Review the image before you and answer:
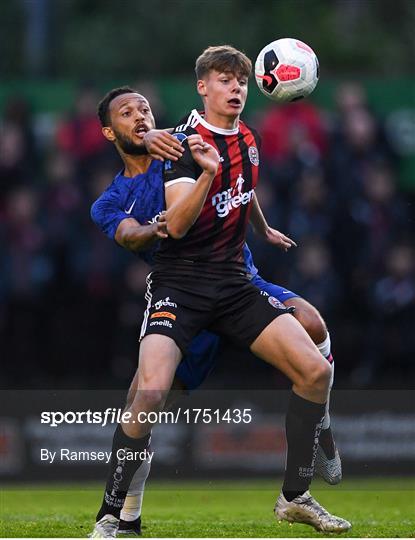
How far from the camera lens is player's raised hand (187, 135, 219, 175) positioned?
7156mm

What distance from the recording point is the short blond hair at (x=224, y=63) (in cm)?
755

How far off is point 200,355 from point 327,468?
3.58ft

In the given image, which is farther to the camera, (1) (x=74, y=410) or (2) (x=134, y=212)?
(1) (x=74, y=410)

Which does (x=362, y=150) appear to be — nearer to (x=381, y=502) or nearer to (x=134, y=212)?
(x=381, y=502)

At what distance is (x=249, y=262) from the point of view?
26.3ft

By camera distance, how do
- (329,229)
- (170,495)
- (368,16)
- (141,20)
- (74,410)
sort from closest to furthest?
(74,410), (170,495), (329,229), (141,20), (368,16)

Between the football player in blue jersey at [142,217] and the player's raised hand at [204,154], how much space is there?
1.46 ft

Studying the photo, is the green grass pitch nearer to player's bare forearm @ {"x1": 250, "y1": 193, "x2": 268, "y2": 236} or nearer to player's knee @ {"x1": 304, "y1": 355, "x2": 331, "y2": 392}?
player's knee @ {"x1": 304, "y1": 355, "x2": 331, "y2": 392}

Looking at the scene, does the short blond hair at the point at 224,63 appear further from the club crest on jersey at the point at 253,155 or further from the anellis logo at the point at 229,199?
the anellis logo at the point at 229,199

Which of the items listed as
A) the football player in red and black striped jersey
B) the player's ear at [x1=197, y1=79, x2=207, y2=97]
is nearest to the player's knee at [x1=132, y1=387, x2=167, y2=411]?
the football player in red and black striped jersey

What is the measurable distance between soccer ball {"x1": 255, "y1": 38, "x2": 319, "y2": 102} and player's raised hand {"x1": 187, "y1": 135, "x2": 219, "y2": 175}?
92 cm

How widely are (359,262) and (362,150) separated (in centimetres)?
120

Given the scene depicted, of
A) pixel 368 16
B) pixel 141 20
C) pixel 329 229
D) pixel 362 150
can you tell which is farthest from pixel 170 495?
pixel 368 16

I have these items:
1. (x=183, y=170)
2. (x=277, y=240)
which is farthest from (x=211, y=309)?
(x=277, y=240)
